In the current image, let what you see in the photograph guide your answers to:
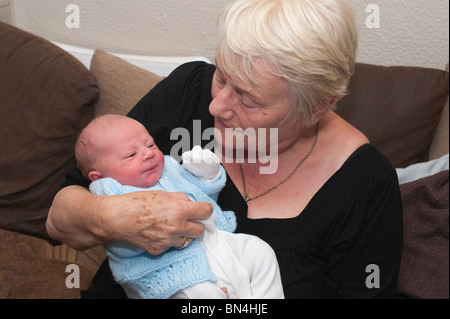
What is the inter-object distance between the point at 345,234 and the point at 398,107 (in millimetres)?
660

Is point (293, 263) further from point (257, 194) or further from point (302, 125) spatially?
point (302, 125)

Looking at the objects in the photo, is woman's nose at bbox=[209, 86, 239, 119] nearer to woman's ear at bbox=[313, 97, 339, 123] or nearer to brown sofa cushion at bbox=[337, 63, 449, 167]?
woman's ear at bbox=[313, 97, 339, 123]

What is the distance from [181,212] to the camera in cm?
115

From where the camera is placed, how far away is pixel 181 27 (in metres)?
2.09

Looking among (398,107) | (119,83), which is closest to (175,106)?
(119,83)

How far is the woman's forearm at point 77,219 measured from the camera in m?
1.22

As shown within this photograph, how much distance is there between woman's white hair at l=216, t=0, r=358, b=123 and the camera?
123 centimetres

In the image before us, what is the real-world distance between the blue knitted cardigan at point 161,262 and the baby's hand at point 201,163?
0.03 m

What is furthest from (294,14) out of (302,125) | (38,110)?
(38,110)

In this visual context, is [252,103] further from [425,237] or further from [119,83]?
[119,83]

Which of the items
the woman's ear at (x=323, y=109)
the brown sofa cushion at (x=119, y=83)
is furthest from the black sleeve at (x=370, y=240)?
the brown sofa cushion at (x=119, y=83)

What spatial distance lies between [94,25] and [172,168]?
3.46 ft

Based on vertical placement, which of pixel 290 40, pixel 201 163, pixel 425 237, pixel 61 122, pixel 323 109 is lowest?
pixel 425 237

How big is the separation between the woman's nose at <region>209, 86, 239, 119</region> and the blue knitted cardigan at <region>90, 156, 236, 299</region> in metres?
0.19
